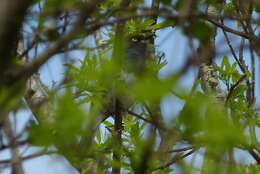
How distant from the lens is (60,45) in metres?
0.55

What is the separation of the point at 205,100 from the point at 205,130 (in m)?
0.05

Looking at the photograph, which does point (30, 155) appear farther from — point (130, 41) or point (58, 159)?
point (130, 41)

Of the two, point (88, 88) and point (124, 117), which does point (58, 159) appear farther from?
point (124, 117)

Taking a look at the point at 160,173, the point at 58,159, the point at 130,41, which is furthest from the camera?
the point at 130,41

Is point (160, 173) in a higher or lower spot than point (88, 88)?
lower

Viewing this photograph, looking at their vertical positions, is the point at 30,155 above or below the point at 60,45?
below

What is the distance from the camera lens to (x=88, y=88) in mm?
978

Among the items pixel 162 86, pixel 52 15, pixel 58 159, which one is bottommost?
pixel 58 159

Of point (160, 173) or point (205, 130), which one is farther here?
point (160, 173)

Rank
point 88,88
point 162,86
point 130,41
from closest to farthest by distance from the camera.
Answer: point 162,86, point 88,88, point 130,41

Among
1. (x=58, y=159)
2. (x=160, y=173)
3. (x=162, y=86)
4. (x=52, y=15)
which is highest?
(x=52, y=15)

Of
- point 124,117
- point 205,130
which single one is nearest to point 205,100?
point 205,130

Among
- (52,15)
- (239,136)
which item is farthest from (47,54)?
(239,136)

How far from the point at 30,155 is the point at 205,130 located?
282mm
